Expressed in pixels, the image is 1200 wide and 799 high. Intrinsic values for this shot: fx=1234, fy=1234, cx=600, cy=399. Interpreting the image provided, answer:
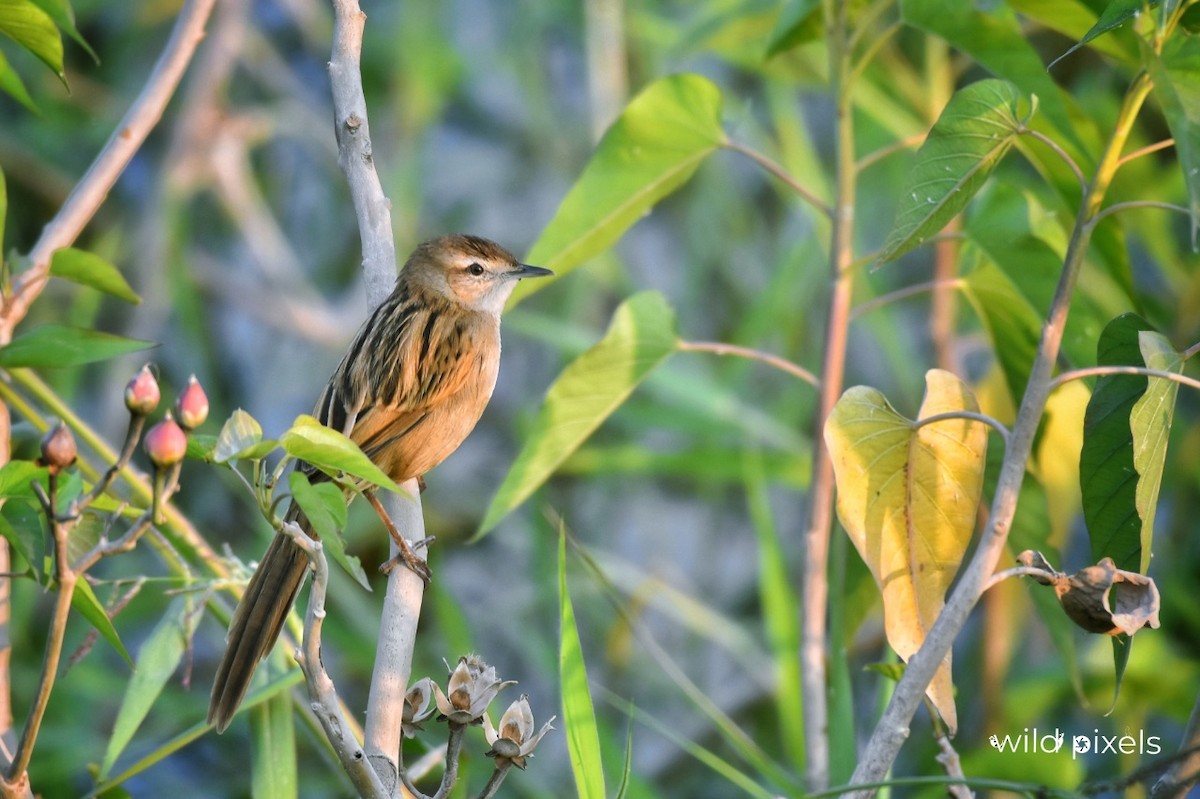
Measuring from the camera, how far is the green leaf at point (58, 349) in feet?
6.47

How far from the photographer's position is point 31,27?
228cm

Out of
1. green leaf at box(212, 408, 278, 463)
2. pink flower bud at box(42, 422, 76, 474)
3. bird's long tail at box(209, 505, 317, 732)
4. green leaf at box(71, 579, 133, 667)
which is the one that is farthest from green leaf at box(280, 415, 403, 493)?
bird's long tail at box(209, 505, 317, 732)

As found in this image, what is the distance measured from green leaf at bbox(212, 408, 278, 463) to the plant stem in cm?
98

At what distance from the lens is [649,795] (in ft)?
12.3

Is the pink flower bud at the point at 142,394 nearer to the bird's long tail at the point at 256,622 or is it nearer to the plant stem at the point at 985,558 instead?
the bird's long tail at the point at 256,622

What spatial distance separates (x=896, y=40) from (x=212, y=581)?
484 cm

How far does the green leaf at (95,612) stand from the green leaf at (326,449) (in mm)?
525

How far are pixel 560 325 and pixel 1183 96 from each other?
11.5 ft

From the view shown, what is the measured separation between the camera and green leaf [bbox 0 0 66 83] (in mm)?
2248

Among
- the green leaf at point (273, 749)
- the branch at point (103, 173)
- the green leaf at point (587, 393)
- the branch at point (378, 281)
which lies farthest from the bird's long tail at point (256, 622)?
the branch at point (103, 173)

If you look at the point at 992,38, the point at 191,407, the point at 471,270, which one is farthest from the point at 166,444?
the point at 471,270

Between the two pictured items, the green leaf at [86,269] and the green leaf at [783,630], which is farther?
the green leaf at [783,630]

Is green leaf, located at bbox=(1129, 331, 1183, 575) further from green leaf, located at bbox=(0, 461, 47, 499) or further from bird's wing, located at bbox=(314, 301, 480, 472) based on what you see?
bird's wing, located at bbox=(314, 301, 480, 472)

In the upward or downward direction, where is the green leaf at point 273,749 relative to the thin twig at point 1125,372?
downward
